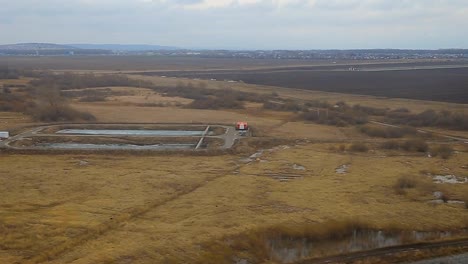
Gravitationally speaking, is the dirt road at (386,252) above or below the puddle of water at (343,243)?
below

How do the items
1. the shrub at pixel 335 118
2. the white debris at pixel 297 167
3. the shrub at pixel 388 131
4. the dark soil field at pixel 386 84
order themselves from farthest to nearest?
the dark soil field at pixel 386 84 → the shrub at pixel 335 118 → the shrub at pixel 388 131 → the white debris at pixel 297 167

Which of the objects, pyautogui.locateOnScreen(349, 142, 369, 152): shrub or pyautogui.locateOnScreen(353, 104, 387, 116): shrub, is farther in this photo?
pyautogui.locateOnScreen(353, 104, 387, 116): shrub

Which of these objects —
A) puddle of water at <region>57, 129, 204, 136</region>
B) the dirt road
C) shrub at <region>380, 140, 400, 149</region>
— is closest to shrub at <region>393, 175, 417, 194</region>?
the dirt road

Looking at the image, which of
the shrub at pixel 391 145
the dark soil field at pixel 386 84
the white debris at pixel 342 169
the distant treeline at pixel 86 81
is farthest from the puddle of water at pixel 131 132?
the distant treeline at pixel 86 81

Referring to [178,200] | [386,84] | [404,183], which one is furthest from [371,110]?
[178,200]

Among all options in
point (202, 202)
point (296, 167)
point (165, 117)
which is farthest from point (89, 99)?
point (202, 202)

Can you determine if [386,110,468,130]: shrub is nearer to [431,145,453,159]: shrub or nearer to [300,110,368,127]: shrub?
[300,110,368,127]: shrub

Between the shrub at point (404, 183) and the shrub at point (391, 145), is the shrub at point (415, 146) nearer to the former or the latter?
the shrub at point (391, 145)
